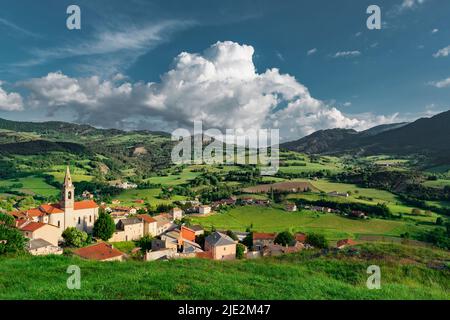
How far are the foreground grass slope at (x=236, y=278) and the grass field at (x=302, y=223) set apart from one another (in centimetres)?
5740

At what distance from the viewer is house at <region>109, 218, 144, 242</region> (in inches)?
2918

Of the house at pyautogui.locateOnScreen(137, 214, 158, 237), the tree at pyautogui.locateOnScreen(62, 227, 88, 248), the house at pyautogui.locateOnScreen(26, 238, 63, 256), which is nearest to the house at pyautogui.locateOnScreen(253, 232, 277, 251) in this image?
the house at pyautogui.locateOnScreen(137, 214, 158, 237)

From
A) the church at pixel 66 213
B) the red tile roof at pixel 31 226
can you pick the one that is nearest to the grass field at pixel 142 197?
the church at pixel 66 213

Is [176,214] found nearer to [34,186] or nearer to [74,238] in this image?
[74,238]

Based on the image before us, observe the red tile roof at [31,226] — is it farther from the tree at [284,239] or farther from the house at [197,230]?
the tree at [284,239]

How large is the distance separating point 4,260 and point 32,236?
156 ft

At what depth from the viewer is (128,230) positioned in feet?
250

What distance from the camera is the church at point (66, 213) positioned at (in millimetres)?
68938

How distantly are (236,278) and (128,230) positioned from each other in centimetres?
6676

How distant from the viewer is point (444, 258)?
20094mm

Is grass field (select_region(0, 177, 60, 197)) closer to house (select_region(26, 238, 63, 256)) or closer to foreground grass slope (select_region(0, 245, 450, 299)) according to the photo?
house (select_region(26, 238, 63, 256))

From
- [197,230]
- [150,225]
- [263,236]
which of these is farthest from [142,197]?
[263,236]

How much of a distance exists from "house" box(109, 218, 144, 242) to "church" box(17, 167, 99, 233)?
711 cm
